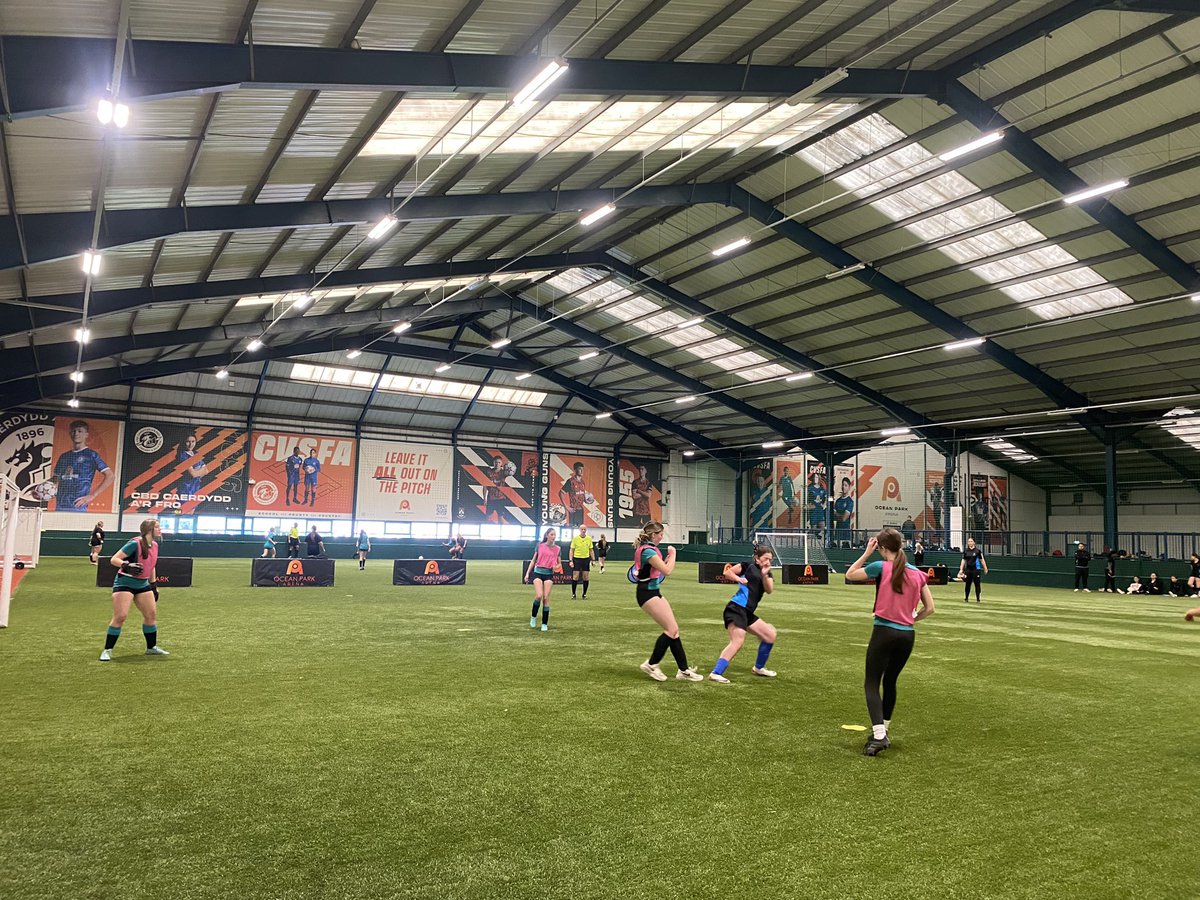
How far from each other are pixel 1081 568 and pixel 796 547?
43.1ft

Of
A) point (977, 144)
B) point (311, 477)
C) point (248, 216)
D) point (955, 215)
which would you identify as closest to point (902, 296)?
point (955, 215)

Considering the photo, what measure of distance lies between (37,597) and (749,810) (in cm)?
1838

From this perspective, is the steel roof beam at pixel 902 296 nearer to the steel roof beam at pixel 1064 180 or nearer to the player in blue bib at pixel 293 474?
the steel roof beam at pixel 1064 180

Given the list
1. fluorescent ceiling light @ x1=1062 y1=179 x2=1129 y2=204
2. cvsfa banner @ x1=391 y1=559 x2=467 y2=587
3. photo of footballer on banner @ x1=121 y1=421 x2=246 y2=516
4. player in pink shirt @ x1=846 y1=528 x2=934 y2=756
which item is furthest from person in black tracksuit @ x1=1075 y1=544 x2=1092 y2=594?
photo of footballer on banner @ x1=121 y1=421 x2=246 y2=516

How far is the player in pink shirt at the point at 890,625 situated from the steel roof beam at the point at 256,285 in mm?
20236

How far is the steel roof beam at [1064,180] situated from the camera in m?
18.8

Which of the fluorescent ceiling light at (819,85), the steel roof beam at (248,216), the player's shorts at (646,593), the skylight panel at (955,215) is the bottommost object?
the player's shorts at (646,593)

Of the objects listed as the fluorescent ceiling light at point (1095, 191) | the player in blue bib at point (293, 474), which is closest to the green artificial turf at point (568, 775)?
the fluorescent ceiling light at point (1095, 191)

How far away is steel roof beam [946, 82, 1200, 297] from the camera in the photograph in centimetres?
1883

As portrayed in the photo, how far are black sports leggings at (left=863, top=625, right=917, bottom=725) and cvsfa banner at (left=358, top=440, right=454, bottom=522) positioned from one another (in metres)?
40.9

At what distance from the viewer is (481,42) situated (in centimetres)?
1302

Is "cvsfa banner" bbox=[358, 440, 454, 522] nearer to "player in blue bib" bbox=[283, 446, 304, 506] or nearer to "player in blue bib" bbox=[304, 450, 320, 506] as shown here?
"player in blue bib" bbox=[304, 450, 320, 506]

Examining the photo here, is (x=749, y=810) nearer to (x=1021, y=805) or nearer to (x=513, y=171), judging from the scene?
(x=1021, y=805)

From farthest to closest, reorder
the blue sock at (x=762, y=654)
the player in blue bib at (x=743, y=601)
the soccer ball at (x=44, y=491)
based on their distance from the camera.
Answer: the soccer ball at (x=44, y=491) → the blue sock at (x=762, y=654) → the player in blue bib at (x=743, y=601)
